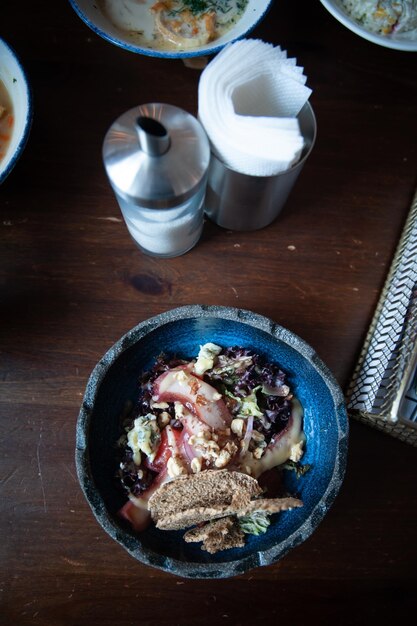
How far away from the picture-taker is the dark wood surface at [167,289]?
3.51 feet

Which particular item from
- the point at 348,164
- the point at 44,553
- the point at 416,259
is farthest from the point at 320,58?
the point at 44,553

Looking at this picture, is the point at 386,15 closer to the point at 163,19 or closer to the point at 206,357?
the point at 163,19

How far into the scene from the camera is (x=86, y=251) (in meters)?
1.17

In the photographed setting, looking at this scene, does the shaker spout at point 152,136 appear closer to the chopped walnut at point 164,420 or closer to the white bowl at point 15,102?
the white bowl at point 15,102

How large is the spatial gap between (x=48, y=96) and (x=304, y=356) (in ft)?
2.56

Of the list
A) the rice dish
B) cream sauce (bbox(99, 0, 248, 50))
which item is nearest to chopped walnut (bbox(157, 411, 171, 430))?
cream sauce (bbox(99, 0, 248, 50))

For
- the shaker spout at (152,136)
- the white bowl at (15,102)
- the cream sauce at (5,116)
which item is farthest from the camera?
the cream sauce at (5,116)

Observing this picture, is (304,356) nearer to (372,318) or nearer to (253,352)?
(253,352)

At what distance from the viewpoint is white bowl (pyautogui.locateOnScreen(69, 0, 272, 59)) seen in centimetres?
110

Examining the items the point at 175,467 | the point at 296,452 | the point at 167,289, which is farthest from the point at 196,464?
the point at 167,289

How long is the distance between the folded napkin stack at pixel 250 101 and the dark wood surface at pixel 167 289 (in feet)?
0.85

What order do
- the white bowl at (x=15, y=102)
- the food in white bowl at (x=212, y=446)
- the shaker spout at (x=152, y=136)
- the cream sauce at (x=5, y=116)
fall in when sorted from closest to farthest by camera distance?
1. the shaker spout at (x=152, y=136)
2. the food in white bowl at (x=212, y=446)
3. the white bowl at (x=15, y=102)
4. the cream sauce at (x=5, y=116)

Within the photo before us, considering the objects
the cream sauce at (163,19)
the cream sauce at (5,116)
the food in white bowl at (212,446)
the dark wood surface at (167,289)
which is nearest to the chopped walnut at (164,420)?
the food in white bowl at (212,446)

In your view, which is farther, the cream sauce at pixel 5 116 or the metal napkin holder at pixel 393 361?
the cream sauce at pixel 5 116
